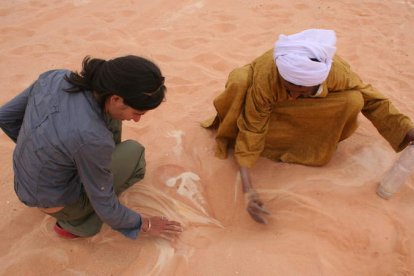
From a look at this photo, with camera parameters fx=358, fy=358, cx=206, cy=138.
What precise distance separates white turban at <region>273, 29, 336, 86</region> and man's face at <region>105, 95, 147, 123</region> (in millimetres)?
784

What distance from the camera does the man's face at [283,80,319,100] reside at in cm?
181

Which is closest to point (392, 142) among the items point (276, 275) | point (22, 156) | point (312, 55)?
point (312, 55)

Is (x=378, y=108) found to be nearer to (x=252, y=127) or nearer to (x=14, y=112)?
(x=252, y=127)

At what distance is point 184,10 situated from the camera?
421cm

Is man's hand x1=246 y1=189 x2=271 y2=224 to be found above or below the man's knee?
below

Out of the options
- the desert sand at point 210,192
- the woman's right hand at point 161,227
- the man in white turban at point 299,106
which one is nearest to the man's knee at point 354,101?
the man in white turban at point 299,106

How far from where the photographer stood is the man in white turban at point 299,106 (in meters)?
1.75

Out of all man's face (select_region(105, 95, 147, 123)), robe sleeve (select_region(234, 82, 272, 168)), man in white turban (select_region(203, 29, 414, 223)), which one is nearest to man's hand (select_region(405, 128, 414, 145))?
man in white turban (select_region(203, 29, 414, 223))

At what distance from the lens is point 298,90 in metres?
1.84

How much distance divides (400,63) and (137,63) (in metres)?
3.01

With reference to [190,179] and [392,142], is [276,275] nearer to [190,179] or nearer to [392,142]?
[190,179]

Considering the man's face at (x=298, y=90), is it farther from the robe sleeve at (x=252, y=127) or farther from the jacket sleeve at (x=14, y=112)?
the jacket sleeve at (x=14, y=112)

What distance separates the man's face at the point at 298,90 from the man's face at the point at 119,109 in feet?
2.72

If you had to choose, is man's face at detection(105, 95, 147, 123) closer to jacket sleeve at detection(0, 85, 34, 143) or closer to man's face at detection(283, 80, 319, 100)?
jacket sleeve at detection(0, 85, 34, 143)
